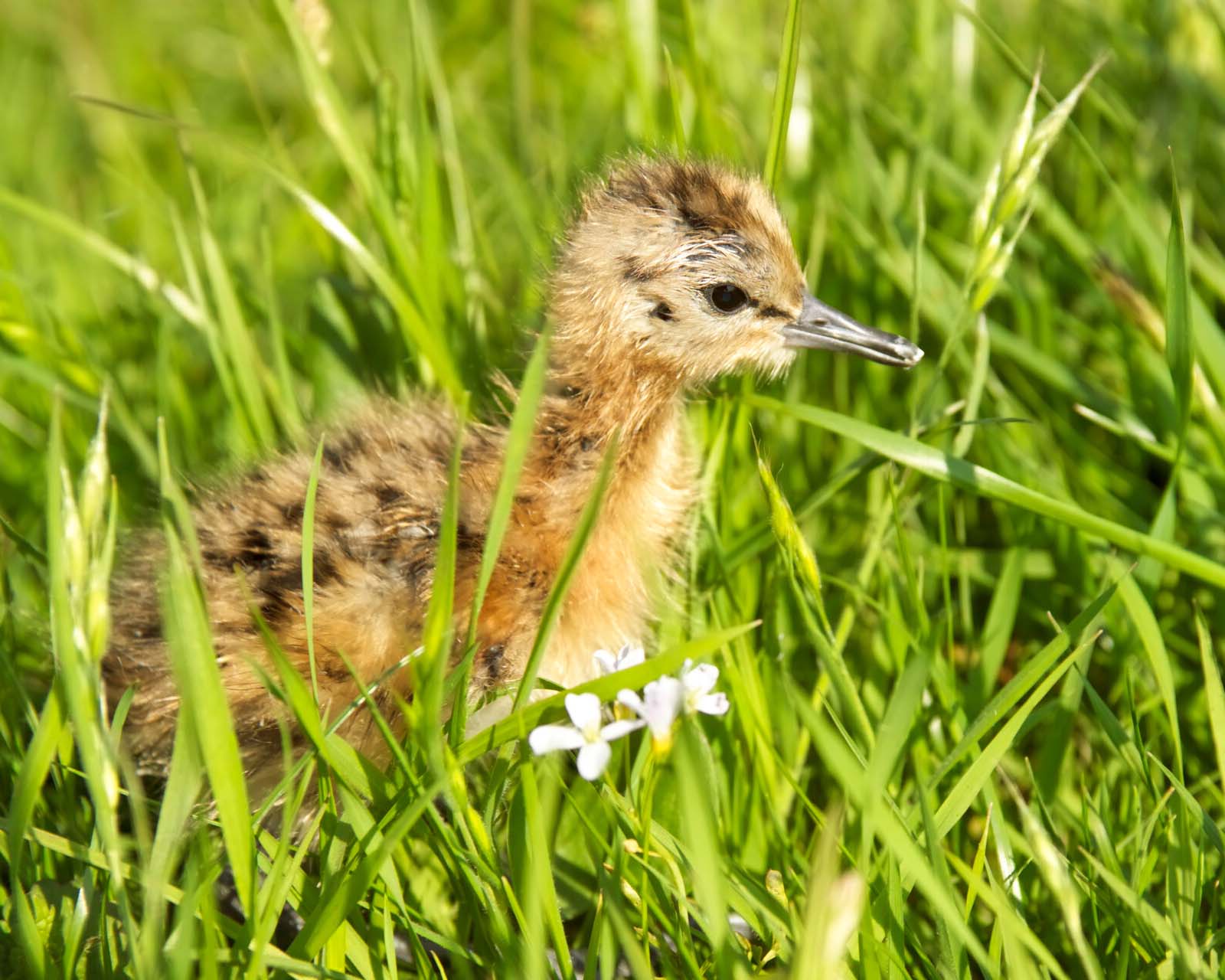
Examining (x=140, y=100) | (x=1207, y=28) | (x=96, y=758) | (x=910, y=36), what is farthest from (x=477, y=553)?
(x=140, y=100)

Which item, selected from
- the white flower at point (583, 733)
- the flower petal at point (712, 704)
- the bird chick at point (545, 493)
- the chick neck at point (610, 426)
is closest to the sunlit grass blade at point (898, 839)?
the flower petal at point (712, 704)

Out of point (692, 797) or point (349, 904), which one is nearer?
point (692, 797)

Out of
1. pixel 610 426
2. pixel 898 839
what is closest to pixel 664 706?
pixel 898 839

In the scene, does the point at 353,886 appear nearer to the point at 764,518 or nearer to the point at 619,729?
the point at 619,729

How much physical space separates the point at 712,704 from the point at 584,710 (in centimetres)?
16

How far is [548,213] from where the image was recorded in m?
3.14

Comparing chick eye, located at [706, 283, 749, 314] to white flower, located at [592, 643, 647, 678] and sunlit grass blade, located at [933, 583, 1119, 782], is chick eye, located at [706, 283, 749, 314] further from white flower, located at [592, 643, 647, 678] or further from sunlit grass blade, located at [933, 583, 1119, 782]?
sunlit grass blade, located at [933, 583, 1119, 782]

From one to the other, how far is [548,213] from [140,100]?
8.43ft

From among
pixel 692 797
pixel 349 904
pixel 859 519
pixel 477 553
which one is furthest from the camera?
pixel 859 519

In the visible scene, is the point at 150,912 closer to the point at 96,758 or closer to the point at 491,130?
the point at 96,758

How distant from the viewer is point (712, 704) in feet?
5.23

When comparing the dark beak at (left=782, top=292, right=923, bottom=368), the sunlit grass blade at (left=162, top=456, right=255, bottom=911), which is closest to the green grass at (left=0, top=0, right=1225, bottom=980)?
the sunlit grass blade at (left=162, top=456, right=255, bottom=911)

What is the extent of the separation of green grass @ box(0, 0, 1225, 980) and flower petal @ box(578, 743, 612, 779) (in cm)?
8

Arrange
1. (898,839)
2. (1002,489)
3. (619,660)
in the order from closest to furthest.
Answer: (898,839)
(619,660)
(1002,489)
